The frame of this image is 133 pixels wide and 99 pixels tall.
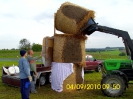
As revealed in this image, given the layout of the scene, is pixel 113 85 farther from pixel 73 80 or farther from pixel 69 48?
pixel 69 48

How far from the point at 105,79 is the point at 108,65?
77 centimetres

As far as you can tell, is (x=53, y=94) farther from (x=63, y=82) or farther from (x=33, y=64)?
(x=33, y=64)

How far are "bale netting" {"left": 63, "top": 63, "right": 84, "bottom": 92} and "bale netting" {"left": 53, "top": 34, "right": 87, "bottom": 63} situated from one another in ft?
1.25

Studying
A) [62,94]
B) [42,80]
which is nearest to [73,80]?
[62,94]

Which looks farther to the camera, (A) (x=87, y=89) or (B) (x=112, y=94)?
(A) (x=87, y=89)

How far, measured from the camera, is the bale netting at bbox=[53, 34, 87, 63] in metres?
10.3

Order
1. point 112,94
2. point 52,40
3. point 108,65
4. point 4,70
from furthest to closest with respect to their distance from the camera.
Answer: point 4,70 → point 52,40 → point 108,65 → point 112,94

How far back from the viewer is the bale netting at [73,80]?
1031 centimetres

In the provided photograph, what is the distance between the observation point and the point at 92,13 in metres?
10.0

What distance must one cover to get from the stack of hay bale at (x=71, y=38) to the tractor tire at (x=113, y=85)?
149 cm

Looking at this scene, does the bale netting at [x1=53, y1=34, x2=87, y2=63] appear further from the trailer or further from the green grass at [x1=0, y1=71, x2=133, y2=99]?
the trailer

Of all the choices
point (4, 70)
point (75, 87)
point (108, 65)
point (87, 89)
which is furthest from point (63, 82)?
point (4, 70)

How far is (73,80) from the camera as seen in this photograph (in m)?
10.4

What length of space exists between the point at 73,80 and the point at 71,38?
5.85 feet
